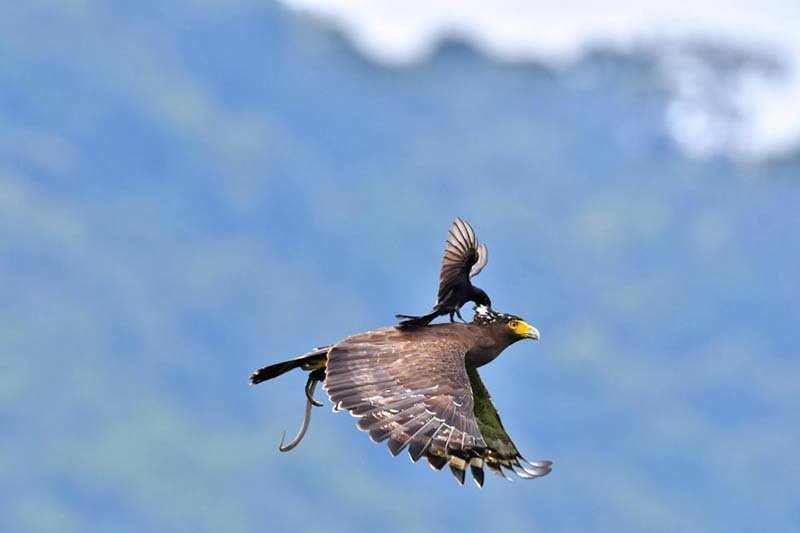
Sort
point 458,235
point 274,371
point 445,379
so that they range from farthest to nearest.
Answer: point 458,235
point 274,371
point 445,379

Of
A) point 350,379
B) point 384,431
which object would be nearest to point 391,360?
point 350,379

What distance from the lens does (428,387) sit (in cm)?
1273

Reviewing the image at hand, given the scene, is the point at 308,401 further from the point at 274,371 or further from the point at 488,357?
the point at 488,357

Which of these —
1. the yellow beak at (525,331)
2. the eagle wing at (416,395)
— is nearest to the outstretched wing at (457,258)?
the eagle wing at (416,395)

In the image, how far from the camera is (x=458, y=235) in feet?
48.9

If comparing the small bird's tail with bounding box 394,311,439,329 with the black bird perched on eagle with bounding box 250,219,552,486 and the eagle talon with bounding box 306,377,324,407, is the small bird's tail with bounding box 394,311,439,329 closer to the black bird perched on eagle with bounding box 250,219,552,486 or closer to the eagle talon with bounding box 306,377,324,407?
the black bird perched on eagle with bounding box 250,219,552,486

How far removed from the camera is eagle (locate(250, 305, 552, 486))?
12.3 meters

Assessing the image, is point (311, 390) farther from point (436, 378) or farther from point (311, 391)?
point (436, 378)

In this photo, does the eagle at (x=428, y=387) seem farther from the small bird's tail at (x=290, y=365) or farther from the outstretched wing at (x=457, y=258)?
the outstretched wing at (x=457, y=258)

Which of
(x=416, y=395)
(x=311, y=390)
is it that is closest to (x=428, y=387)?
(x=416, y=395)

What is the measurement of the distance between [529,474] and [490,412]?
1.40 metres

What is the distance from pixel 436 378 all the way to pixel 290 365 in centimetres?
163

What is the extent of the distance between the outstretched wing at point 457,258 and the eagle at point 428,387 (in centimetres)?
43

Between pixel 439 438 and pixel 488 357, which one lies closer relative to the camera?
pixel 439 438
